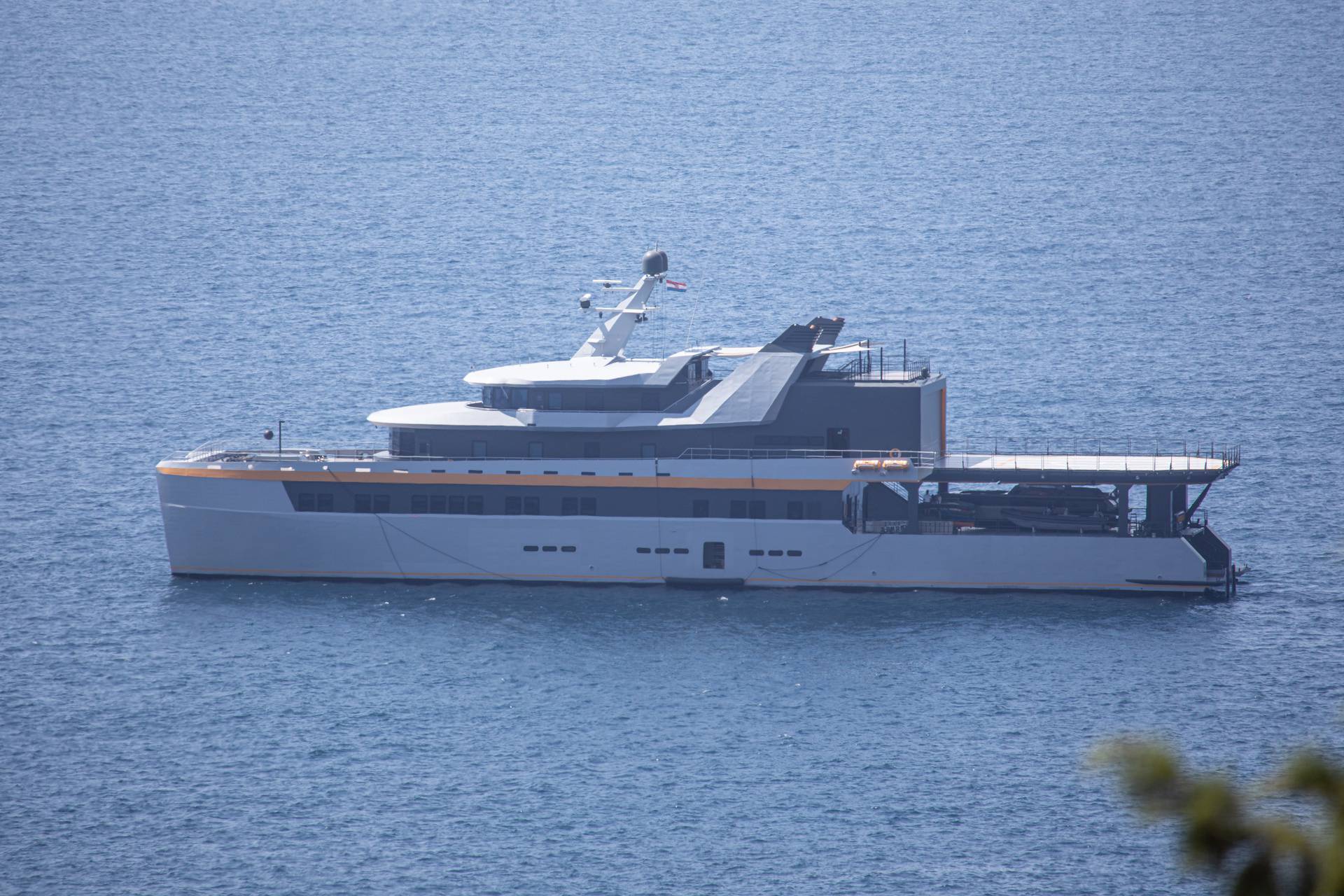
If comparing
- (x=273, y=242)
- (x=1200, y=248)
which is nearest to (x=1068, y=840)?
(x=1200, y=248)

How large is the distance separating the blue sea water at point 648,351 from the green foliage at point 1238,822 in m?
23.6

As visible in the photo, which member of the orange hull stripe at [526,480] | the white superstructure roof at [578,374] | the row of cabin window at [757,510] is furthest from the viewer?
the white superstructure roof at [578,374]

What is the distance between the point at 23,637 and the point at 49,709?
611cm

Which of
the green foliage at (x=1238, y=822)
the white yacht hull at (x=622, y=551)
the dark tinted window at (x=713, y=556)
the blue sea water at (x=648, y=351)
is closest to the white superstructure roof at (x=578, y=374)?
the white yacht hull at (x=622, y=551)

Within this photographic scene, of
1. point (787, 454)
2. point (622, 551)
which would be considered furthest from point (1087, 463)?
point (622, 551)

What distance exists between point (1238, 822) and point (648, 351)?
70.2m

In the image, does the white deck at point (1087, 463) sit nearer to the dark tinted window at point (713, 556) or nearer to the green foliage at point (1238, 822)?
the dark tinted window at point (713, 556)

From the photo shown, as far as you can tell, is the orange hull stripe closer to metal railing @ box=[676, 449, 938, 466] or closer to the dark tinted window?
metal railing @ box=[676, 449, 938, 466]

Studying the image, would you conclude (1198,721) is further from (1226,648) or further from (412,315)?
(412,315)

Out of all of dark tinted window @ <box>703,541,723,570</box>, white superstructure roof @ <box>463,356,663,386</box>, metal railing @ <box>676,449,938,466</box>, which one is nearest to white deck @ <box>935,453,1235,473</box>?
metal railing @ <box>676,449,938,466</box>

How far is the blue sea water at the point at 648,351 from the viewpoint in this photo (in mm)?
35656

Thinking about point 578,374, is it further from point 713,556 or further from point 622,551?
point 713,556

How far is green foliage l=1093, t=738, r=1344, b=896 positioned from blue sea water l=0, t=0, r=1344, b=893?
2362cm

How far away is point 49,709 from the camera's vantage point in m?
42.0
